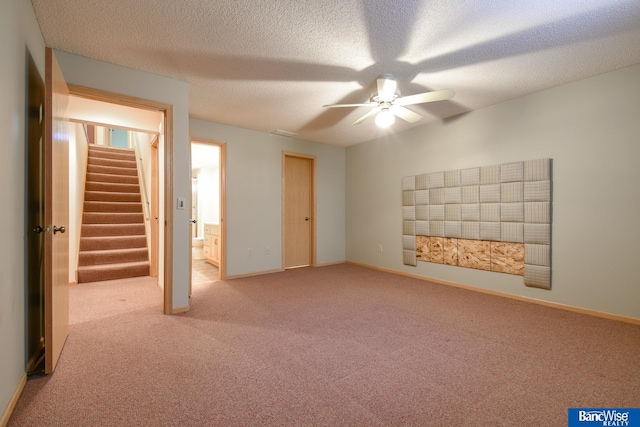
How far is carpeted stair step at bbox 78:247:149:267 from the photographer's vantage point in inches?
173

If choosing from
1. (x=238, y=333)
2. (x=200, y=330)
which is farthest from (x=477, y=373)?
(x=200, y=330)

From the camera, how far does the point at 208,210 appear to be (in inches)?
291

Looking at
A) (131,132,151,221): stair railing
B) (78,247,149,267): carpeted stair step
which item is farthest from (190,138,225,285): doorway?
(131,132,151,221): stair railing

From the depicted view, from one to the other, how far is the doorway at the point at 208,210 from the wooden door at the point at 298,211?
1.19 meters

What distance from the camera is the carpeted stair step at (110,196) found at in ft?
17.5

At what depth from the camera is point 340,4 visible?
190 cm

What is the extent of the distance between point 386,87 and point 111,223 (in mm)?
5215

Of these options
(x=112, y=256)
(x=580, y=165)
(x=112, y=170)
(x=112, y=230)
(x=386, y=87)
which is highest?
(x=386, y=87)

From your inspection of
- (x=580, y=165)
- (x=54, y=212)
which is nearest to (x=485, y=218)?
(x=580, y=165)

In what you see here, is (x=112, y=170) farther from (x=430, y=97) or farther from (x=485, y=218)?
(x=485, y=218)

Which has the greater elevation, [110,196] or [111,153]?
[111,153]

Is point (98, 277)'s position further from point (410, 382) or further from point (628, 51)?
point (628, 51)

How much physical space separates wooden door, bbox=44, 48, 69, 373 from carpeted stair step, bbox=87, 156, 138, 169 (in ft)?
15.6

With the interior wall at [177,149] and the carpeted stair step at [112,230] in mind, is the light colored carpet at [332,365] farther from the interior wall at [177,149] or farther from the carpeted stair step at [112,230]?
the carpeted stair step at [112,230]
